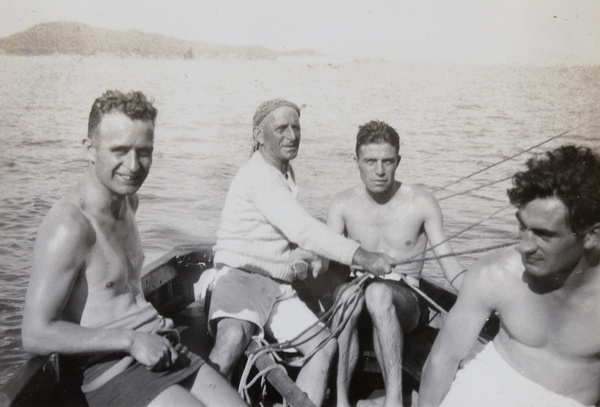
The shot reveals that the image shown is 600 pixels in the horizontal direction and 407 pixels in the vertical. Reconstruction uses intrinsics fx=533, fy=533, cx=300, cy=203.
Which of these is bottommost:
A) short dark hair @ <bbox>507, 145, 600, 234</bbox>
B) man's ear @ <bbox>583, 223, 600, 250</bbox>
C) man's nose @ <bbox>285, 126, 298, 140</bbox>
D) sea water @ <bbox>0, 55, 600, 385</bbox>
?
sea water @ <bbox>0, 55, 600, 385</bbox>

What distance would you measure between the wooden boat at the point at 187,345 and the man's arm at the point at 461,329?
1.39ft

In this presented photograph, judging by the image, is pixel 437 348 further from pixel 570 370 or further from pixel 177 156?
pixel 177 156

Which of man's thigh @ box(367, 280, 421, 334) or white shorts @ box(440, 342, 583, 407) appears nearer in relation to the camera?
white shorts @ box(440, 342, 583, 407)

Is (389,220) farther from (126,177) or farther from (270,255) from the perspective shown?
(126,177)

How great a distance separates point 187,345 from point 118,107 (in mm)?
1344

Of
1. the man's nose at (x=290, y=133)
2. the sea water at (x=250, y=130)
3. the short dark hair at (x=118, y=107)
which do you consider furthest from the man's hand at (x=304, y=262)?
the sea water at (x=250, y=130)

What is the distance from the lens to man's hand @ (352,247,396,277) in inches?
83.2

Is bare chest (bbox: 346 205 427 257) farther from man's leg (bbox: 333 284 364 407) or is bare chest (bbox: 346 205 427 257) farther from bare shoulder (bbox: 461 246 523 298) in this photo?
bare shoulder (bbox: 461 246 523 298)

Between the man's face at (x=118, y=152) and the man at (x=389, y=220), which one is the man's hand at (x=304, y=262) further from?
the man's face at (x=118, y=152)

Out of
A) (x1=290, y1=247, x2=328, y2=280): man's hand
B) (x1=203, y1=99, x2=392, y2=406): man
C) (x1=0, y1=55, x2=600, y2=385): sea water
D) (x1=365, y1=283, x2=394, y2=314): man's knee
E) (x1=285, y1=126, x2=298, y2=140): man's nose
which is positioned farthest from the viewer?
(x1=0, y1=55, x2=600, y2=385): sea water

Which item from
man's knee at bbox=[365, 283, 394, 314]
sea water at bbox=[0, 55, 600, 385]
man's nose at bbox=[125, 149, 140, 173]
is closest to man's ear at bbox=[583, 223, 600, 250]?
man's knee at bbox=[365, 283, 394, 314]

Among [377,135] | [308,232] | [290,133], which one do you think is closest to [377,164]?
[377,135]

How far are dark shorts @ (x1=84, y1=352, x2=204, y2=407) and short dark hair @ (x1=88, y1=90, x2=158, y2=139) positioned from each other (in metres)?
0.73

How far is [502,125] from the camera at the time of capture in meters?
17.9
